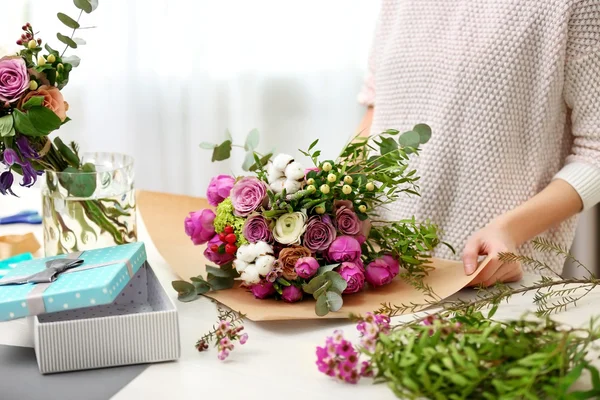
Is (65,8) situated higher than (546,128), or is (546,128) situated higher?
(65,8)

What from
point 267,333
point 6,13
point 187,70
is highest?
point 6,13

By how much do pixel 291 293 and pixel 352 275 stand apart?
0.09 meters

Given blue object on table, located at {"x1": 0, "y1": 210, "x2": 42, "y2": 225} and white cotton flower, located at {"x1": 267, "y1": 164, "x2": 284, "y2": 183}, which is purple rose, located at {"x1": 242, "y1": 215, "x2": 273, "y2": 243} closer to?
white cotton flower, located at {"x1": 267, "y1": 164, "x2": 284, "y2": 183}

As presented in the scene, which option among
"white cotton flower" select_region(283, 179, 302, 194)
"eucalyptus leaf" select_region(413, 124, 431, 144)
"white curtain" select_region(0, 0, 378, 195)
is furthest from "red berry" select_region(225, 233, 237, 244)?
"white curtain" select_region(0, 0, 378, 195)

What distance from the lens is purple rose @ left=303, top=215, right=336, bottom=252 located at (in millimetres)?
981

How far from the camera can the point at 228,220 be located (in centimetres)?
102

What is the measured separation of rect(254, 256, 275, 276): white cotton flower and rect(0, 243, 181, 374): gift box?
138 millimetres

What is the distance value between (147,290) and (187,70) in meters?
1.65

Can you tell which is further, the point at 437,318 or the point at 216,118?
the point at 216,118

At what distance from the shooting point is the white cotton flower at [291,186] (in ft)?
3.22

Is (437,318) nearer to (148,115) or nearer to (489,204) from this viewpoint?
(489,204)

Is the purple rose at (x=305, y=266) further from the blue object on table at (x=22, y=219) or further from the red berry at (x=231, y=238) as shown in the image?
the blue object on table at (x=22, y=219)

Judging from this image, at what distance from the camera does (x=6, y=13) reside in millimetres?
2410

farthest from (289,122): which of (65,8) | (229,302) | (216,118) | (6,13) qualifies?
(229,302)
